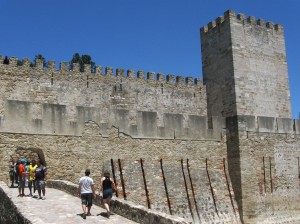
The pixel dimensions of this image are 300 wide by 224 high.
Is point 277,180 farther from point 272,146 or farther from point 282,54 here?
point 282,54

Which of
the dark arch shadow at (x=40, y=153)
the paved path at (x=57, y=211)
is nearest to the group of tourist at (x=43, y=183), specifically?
the paved path at (x=57, y=211)

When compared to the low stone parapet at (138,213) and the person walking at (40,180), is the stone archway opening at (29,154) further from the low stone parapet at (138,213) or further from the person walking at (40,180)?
the low stone parapet at (138,213)

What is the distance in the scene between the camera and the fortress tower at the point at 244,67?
918 inches

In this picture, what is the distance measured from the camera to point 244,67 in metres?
23.5

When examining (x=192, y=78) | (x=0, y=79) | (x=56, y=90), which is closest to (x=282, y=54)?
(x=192, y=78)

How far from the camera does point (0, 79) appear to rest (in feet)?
69.8

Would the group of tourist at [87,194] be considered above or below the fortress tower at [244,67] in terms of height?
below

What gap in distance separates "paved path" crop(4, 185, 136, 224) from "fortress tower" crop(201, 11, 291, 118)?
543 inches

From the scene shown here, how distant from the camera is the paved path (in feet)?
28.7

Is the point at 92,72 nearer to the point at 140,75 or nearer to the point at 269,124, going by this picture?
the point at 140,75

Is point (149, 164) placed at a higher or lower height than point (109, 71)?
lower

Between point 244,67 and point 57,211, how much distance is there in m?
16.2

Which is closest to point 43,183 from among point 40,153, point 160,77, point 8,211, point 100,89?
point 8,211

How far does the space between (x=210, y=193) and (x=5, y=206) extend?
8.34 metres
